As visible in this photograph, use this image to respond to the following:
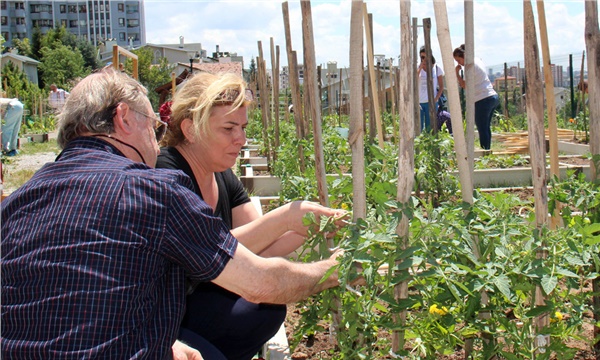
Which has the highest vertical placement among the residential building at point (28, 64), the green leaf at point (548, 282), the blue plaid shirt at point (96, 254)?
A: the residential building at point (28, 64)

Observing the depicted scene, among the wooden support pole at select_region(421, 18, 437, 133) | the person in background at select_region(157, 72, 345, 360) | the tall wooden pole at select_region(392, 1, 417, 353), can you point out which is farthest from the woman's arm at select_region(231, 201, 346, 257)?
the wooden support pole at select_region(421, 18, 437, 133)

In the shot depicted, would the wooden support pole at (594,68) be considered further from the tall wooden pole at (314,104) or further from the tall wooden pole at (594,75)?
the tall wooden pole at (314,104)

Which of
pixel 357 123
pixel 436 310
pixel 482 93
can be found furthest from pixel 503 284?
pixel 482 93

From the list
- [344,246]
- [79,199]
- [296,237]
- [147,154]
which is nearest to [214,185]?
[296,237]

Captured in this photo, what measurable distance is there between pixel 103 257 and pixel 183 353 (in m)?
0.52

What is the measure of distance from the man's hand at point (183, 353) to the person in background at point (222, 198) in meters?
0.24

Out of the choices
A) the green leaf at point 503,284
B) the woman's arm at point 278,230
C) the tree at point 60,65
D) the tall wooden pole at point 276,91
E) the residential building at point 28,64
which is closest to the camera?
the green leaf at point 503,284

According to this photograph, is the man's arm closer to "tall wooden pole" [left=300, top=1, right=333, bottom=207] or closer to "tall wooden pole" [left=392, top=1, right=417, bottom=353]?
"tall wooden pole" [left=392, top=1, right=417, bottom=353]

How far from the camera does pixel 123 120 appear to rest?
73.2 inches

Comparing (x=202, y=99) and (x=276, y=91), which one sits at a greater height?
(x=276, y=91)

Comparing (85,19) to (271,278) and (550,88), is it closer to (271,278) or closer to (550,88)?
(550,88)

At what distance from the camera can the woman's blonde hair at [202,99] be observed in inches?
101

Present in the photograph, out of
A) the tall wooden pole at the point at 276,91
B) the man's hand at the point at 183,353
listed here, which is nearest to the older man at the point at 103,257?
the man's hand at the point at 183,353

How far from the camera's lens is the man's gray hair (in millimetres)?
1819
